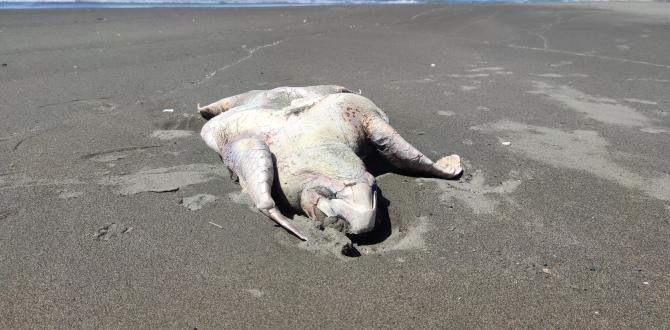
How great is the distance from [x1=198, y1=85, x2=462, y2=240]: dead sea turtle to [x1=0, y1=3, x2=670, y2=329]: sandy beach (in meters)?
0.19

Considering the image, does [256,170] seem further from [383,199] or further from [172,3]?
[172,3]

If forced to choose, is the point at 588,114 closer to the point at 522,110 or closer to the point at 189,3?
the point at 522,110

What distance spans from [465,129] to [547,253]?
2.57m

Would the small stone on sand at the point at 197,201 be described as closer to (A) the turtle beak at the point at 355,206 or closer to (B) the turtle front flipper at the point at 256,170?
(B) the turtle front flipper at the point at 256,170

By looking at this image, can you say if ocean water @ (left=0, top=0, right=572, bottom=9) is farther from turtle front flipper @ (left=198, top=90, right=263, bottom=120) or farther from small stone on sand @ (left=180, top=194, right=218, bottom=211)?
small stone on sand @ (left=180, top=194, right=218, bottom=211)

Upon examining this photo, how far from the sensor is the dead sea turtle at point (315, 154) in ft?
12.4

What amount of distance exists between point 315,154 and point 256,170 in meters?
0.47

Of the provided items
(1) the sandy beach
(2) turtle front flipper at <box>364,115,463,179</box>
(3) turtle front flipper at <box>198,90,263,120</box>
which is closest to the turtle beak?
(1) the sandy beach

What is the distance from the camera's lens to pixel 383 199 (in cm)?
433

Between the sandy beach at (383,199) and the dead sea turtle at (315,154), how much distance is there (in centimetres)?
19

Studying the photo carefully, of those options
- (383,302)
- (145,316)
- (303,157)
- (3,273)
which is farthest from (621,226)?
(3,273)

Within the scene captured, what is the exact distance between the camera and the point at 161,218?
3941 millimetres

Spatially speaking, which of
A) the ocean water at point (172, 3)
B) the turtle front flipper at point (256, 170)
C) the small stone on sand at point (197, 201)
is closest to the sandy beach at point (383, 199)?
the small stone on sand at point (197, 201)

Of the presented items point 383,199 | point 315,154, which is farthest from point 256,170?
point 383,199
